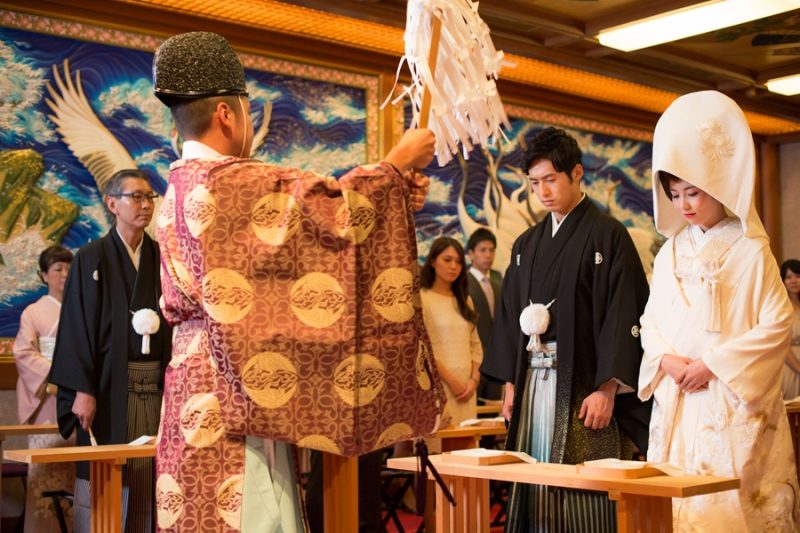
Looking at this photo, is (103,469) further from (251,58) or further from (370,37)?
(370,37)

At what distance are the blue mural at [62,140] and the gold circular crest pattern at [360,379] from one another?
510cm

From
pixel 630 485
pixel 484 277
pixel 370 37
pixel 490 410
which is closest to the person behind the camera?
pixel 630 485

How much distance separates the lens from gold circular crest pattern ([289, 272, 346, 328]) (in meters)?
2.17

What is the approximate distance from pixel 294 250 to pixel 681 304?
1.92 metres

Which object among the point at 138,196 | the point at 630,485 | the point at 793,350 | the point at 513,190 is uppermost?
the point at 513,190

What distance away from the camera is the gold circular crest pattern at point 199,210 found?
2201mm

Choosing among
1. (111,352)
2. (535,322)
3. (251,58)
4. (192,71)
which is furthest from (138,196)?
(251,58)

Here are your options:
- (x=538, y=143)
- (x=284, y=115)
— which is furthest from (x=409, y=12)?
(x=284, y=115)

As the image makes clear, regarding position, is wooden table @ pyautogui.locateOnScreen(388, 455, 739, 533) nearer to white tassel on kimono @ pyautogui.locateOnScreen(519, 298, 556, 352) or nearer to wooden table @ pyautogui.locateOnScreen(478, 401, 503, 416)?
white tassel on kimono @ pyautogui.locateOnScreen(519, 298, 556, 352)

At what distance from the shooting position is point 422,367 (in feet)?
7.40

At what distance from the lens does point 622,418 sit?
12.6 ft

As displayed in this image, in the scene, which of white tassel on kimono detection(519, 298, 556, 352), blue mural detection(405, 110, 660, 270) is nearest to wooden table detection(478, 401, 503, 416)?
blue mural detection(405, 110, 660, 270)

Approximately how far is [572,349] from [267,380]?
1.90m

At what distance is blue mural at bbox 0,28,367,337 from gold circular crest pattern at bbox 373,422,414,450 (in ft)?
16.7
